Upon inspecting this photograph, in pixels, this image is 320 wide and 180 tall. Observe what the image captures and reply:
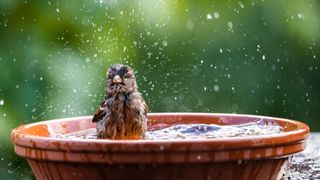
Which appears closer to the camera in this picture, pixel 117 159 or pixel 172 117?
pixel 117 159

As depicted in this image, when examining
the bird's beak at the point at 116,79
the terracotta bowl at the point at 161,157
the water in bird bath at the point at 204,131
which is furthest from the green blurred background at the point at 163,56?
the terracotta bowl at the point at 161,157

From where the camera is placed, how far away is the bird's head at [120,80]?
7.86 feet

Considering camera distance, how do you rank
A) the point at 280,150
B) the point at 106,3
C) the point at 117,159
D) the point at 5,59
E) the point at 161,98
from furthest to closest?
1. the point at 161,98
2. the point at 106,3
3. the point at 5,59
4. the point at 280,150
5. the point at 117,159

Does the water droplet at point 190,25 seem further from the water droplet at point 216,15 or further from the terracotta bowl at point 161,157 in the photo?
the terracotta bowl at point 161,157

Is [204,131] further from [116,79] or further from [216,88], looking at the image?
[216,88]

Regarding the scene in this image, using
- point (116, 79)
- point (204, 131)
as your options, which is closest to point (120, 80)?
point (116, 79)

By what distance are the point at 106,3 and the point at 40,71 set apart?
1.64 feet

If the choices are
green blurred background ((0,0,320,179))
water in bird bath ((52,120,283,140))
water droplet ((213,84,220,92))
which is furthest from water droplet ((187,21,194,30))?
water in bird bath ((52,120,283,140))

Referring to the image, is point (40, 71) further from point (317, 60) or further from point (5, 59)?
point (317, 60)

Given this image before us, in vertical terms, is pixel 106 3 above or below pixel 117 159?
above

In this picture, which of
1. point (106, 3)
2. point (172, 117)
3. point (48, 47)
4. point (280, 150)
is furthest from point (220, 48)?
point (280, 150)

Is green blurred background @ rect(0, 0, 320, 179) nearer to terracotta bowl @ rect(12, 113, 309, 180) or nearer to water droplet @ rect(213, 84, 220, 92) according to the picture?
water droplet @ rect(213, 84, 220, 92)

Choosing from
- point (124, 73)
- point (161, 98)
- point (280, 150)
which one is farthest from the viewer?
point (161, 98)

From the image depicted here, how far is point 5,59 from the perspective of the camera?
377cm
